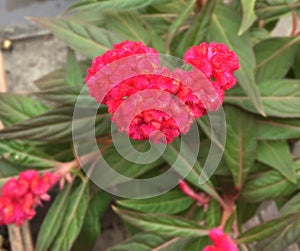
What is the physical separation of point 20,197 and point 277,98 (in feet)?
1.46

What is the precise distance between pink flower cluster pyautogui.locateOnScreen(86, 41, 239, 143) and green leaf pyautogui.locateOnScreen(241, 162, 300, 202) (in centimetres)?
40

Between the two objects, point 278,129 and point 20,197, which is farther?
point 278,129

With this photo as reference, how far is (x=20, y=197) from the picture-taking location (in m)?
0.72

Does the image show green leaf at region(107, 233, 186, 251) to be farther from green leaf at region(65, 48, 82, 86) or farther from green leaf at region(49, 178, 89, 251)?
green leaf at region(65, 48, 82, 86)

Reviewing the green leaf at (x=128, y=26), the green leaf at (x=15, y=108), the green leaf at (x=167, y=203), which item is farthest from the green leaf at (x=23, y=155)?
the green leaf at (x=128, y=26)

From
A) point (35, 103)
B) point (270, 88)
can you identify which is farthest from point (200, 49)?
point (35, 103)

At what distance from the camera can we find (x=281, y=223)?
796mm

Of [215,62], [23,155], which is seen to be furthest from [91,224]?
[215,62]

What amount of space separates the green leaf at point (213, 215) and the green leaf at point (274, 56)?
25 centimetres

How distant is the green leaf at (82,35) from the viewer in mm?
916

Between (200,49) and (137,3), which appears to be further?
(137,3)

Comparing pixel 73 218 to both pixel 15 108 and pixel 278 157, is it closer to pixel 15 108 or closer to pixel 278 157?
pixel 15 108

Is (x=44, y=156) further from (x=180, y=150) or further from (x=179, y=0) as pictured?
(x=179, y=0)

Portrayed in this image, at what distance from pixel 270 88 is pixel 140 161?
0.27 meters
